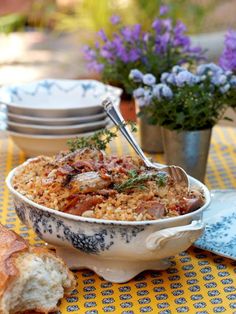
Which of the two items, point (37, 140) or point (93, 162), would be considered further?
point (37, 140)

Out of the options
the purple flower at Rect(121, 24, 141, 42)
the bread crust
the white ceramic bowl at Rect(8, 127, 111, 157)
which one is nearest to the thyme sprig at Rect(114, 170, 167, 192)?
the bread crust

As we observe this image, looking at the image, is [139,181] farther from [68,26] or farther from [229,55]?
[68,26]

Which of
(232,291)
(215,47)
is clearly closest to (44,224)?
(232,291)

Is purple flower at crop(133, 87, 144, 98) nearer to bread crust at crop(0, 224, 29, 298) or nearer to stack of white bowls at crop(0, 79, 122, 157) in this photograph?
stack of white bowls at crop(0, 79, 122, 157)

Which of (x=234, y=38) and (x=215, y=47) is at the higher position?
(x=234, y=38)

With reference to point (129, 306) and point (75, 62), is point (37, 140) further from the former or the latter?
point (75, 62)

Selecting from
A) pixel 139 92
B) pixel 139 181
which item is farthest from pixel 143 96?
pixel 139 181
